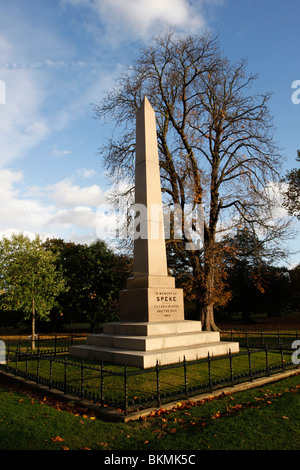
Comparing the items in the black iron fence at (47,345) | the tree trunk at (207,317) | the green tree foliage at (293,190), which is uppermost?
the green tree foliage at (293,190)

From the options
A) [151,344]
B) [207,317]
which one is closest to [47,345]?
[207,317]

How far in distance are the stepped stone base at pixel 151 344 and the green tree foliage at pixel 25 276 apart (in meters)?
9.97

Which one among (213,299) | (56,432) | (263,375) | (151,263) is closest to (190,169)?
(213,299)

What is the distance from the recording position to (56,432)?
5.20m

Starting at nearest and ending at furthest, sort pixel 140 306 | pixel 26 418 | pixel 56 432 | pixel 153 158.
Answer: pixel 56 432, pixel 26 418, pixel 140 306, pixel 153 158

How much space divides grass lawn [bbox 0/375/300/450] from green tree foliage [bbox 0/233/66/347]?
1400 cm

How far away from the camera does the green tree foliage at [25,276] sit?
20.2 metres

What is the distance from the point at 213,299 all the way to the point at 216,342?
27.7ft

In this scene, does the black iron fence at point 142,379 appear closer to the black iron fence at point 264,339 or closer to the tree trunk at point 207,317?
the black iron fence at point 264,339

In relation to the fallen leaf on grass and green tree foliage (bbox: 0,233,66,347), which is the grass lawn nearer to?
the fallen leaf on grass

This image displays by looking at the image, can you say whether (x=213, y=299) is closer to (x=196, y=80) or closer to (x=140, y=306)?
(x=140, y=306)

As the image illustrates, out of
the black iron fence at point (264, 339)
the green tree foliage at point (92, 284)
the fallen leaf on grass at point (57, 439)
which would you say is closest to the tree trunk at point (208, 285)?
the black iron fence at point (264, 339)

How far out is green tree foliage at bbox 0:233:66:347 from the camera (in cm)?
2025

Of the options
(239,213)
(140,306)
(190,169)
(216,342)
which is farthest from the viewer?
(239,213)
